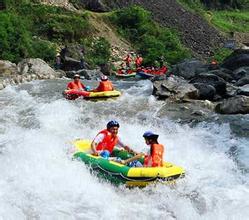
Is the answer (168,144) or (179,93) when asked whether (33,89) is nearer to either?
(179,93)

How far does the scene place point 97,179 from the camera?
32.9ft

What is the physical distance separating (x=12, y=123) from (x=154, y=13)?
1246 inches

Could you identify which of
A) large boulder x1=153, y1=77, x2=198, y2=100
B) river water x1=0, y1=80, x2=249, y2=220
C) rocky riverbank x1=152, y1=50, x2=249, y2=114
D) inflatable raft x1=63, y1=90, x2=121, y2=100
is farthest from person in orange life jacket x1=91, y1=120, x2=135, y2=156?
large boulder x1=153, y1=77, x2=198, y2=100

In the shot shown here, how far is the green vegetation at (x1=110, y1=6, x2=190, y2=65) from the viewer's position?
117 ft

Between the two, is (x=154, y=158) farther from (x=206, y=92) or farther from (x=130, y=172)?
(x=206, y=92)

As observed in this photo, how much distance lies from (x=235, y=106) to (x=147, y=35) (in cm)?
2328

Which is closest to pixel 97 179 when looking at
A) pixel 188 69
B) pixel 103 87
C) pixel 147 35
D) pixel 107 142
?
pixel 107 142

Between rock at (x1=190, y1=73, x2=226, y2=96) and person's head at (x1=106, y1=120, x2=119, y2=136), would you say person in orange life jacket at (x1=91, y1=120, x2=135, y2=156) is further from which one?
rock at (x1=190, y1=73, x2=226, y2=96)

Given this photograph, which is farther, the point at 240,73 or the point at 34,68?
the point at 34,68

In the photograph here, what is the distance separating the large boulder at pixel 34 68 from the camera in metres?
25.3

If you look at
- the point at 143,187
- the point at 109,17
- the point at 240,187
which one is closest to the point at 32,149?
the point at 143,187

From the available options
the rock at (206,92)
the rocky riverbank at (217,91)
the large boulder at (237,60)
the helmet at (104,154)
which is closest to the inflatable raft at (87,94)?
the rocky riverbank at (217,91)

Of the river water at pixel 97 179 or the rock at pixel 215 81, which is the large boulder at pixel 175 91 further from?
the rock at pixel 215 81

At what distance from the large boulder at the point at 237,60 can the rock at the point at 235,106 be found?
924 cm
